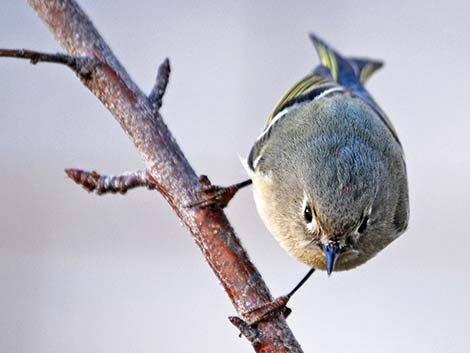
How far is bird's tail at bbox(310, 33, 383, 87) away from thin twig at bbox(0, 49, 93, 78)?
1.61m

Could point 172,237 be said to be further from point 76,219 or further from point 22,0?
point 22,0

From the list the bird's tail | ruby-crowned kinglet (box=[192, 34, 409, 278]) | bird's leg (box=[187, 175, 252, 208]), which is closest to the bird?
ruby-crowned kinglet (box=[192, 34, 409, 278])

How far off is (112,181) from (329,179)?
717 millimetres

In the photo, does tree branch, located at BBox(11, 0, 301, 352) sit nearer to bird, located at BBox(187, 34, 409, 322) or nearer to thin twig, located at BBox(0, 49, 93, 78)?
thin twig, located at BBox(0, 49, 93, 78)

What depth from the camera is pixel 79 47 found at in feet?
5.82

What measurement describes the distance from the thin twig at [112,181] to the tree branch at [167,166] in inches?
1.0

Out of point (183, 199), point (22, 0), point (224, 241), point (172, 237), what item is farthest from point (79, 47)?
point (22, 0)

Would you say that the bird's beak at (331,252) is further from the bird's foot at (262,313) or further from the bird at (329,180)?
the bird's foot at (262,313)

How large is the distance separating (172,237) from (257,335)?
3.36 meters

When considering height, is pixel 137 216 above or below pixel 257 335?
above

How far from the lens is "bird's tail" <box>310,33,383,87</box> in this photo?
3229 millimetres

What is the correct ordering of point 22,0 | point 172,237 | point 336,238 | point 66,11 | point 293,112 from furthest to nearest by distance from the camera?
1. point 22,0
2. point 172,237
3. point 293,112
4. point 336,238
5. point 66,11

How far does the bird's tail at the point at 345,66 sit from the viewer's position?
10.6ft

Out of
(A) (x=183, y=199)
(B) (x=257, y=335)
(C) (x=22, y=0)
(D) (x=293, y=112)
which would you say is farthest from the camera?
(C) (x=22, y=0)
